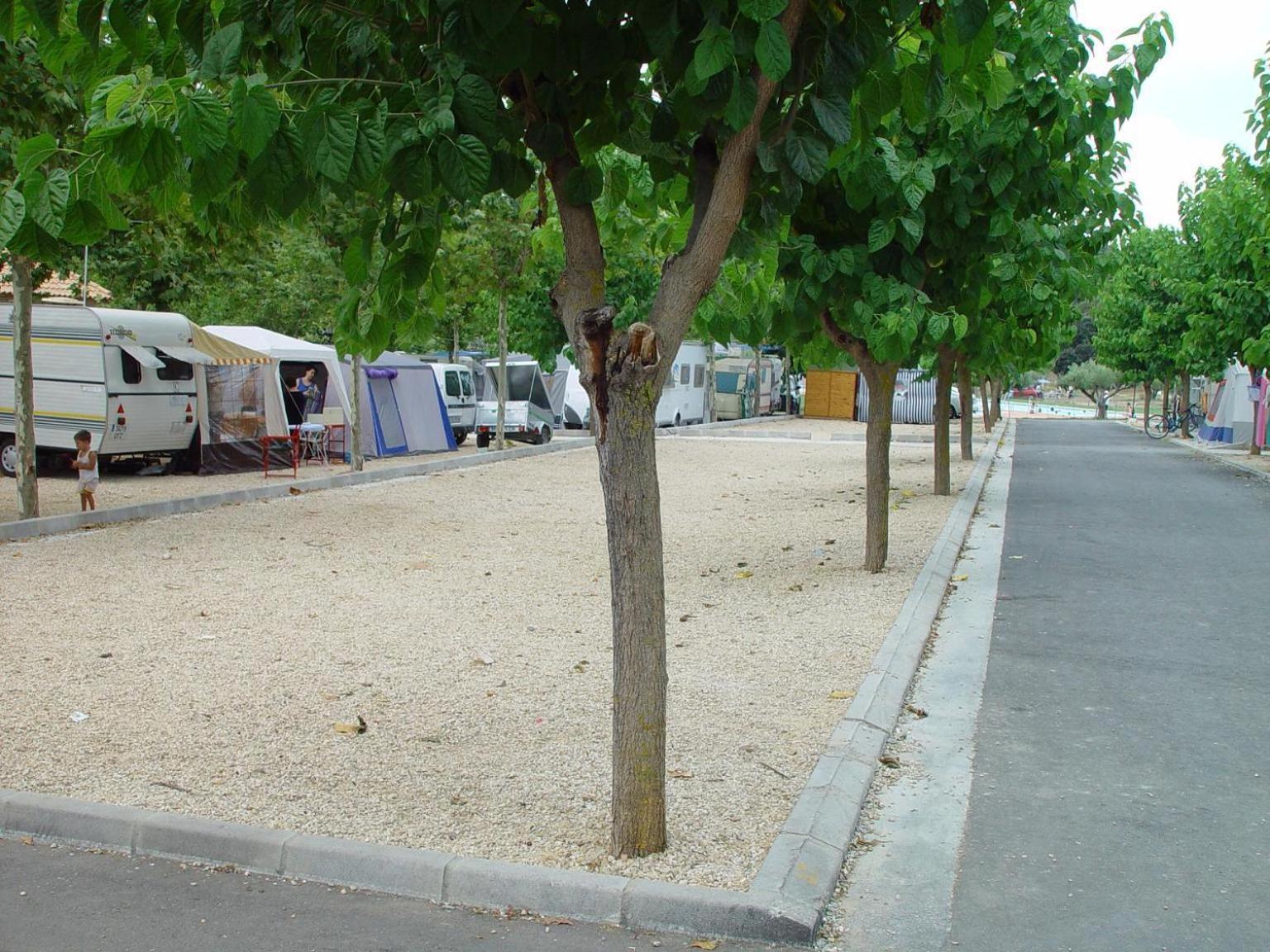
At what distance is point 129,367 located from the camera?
61.9 feet

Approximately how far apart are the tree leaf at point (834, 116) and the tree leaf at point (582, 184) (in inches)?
33.7

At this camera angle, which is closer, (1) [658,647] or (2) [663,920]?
(2) [663,920]

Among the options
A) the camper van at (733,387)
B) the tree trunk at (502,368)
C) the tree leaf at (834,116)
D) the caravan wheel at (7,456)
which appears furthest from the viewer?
the camper van at (733,387)

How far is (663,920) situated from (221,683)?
3872 mm

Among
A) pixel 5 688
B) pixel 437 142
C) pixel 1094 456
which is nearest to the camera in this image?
pixel 437 142

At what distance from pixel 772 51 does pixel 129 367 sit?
667 inches

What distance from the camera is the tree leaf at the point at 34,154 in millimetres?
3670

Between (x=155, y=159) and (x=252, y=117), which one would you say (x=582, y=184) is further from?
(x=155, y=159)

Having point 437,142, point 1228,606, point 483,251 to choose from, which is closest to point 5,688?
point 437,142

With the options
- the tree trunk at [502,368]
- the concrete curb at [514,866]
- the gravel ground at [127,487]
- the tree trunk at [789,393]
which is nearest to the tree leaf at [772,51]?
the concrete curb at [514,866]

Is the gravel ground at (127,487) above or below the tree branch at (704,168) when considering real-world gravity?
below

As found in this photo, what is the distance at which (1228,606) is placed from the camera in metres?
10.3

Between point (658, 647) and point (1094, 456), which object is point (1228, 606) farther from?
point (1094, 456)

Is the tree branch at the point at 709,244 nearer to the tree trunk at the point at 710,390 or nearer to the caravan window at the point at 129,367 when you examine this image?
the caravan window at the point at 129,367
